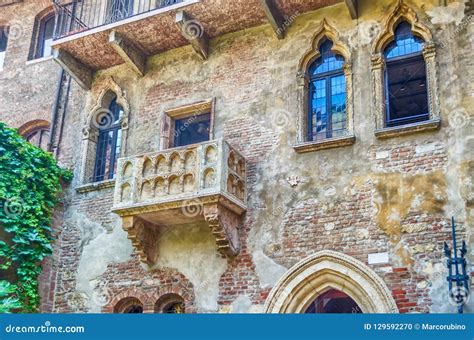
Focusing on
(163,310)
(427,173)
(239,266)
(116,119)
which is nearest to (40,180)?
(116,119)

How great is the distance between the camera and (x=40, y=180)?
12.2 metres

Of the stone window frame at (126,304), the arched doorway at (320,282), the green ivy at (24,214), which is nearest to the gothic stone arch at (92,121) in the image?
the green ivy at (24,214)

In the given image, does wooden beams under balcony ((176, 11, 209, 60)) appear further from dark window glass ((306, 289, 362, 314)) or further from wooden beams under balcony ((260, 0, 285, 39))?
dark window glass ((306, 289, 362, 314))

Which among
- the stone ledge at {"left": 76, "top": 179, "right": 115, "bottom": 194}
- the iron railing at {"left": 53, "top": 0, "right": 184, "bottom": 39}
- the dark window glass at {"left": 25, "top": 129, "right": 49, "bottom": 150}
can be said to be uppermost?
the iron railing at {"left": 53, "top": 0, "right": 184, "bottom": 39}

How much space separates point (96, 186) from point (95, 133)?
4.56ft

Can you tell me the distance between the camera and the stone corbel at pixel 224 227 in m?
10.2

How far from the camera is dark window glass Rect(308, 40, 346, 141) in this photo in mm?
10891

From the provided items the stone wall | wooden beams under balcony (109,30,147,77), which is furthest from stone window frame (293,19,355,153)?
wooden beams under balcony (109,30,147,77)

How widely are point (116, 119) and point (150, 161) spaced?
264cm

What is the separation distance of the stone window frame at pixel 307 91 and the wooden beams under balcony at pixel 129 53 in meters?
3.48

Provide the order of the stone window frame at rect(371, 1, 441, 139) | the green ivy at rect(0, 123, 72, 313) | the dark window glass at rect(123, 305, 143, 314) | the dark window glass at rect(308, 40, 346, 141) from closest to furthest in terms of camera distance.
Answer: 1. the stone window frame at rect(371, 1, 441, 139)
2. the dark window glass at rect(308, 40, 346, 141)
3. the green ivy at rect(0, 123, 72, 313)
4. the dark window glass at rect(123, 305, 143, 314)

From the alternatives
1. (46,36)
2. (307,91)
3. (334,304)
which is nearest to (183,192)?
(307,91)

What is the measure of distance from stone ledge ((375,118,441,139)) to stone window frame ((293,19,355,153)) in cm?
48

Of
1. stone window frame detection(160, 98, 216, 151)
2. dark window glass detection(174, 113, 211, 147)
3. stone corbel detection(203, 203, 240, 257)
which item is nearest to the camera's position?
stone corbel detection(203, 203, 240, 257)
